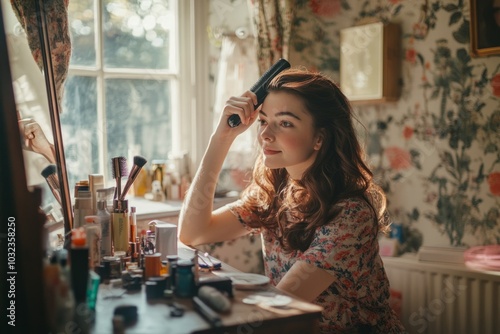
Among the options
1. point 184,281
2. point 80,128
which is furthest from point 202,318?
point 80,128

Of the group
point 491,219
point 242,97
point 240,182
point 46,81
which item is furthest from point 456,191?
Answer: point 46,81

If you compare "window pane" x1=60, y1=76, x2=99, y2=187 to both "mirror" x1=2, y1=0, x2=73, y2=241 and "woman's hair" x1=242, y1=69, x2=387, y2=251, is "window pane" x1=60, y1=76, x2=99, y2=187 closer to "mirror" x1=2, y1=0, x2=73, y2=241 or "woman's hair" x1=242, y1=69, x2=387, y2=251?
"mirror" x1=2, y1=0, x2=73, y2=241

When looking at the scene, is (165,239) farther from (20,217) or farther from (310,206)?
(20,217)

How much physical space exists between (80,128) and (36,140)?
2.60 ft

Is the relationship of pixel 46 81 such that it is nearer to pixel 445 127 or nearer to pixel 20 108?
pixel 20 108

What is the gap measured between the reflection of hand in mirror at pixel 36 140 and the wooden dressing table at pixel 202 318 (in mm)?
525

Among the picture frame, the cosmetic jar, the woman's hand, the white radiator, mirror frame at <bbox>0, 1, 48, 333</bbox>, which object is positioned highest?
the picture frame

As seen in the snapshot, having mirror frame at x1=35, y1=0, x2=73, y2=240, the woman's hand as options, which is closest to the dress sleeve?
the woman's hand

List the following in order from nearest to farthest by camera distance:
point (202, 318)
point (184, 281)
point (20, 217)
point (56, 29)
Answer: point (20, 217), point (202, 318), point (184, 281), point (56, 29)

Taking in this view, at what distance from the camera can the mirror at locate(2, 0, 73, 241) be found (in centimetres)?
156

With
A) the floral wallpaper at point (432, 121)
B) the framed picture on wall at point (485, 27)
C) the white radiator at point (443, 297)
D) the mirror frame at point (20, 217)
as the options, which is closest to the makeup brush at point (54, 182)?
the mirror frame at point (20, 217)

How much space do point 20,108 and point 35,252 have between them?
717mm

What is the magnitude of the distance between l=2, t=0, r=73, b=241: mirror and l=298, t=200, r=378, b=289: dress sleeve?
694 mm

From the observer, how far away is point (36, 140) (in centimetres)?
160
